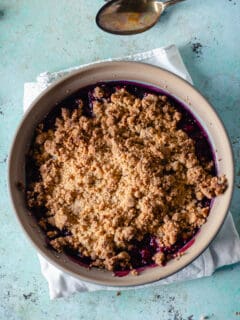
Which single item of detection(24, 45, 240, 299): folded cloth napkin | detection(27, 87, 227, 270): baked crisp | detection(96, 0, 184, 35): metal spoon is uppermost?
detection(96, 0, 184, 35): metal spoon

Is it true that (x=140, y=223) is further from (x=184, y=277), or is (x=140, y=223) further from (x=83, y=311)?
(x=83, y=311)

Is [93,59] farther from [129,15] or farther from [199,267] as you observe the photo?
[199,267]

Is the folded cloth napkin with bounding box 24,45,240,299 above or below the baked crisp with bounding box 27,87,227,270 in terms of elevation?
below

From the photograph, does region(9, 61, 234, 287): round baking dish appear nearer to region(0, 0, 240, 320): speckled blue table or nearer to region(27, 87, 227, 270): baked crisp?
region(27, 87, 227, 270): baked crisp

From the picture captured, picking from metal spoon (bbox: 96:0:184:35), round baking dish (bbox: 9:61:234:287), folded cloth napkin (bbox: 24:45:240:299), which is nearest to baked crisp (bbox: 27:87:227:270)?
round baking dish (bbox: 9:61:234:287)

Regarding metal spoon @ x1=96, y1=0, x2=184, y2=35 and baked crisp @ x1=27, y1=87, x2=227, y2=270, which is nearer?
baked crisp @ x1=27, y1=87, x2=227, y2=270

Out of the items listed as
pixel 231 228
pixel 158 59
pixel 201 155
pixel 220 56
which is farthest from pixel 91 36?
pixel 231 228
